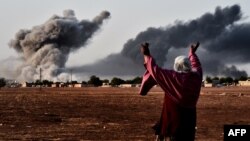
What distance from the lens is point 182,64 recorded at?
585 centimetres

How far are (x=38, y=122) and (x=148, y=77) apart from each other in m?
19.3

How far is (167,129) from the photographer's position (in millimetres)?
5938

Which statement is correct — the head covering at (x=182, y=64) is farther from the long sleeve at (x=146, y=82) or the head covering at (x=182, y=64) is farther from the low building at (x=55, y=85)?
the low building at (x=55, y=85)

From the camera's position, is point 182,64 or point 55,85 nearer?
point 182,64

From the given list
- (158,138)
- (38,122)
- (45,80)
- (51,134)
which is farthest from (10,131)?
(45,80)

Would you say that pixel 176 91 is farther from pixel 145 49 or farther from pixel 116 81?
pixel 116 81

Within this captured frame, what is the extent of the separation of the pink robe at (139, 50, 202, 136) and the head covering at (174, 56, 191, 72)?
5 centimetres

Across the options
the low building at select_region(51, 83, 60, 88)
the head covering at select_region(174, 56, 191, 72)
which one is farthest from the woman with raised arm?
the low building at select_region(51, 83, 60, 88)

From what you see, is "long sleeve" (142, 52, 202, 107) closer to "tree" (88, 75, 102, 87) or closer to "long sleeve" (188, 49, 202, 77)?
"long sleeve" (188, 49, 202, 77)

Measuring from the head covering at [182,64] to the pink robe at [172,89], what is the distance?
0.18ft

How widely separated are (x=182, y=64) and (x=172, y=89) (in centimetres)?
25

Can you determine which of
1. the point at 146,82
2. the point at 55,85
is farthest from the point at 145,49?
the point at 55,85

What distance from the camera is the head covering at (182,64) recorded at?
19.1 ft

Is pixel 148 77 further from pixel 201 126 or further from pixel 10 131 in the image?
pixel 201 126
